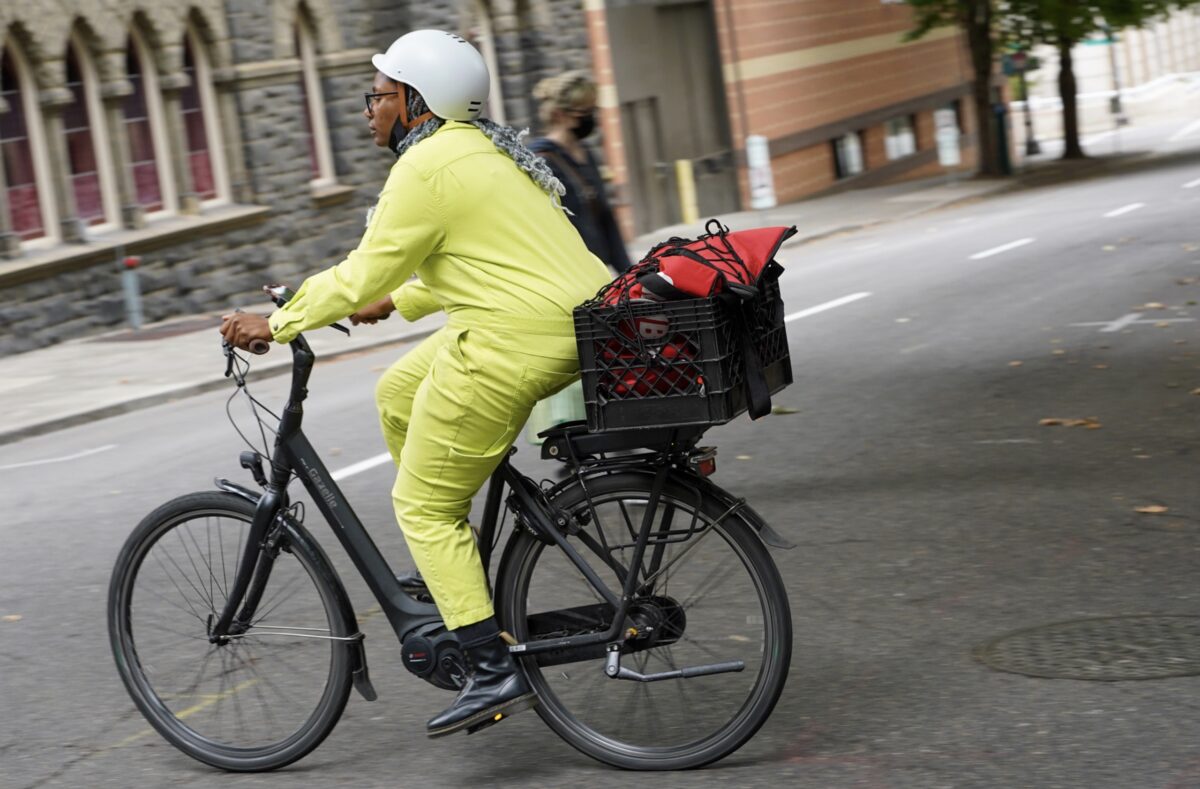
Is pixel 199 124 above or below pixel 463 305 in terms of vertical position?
above

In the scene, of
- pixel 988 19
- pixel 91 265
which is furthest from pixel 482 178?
pixel 988 19

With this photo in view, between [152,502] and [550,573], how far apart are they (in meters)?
5.32

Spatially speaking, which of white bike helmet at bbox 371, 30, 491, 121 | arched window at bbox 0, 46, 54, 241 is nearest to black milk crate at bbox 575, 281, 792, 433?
white bike helmet at bbox 371, 30, 491, 121

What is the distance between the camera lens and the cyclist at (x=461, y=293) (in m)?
4.26

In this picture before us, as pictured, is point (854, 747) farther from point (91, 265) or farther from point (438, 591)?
point (91, 265)

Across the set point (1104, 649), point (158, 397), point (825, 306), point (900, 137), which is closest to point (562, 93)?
point (1104, 649)

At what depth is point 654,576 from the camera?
4.47 meters

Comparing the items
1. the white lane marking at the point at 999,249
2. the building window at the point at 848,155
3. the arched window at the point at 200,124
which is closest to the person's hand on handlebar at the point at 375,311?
the white lane marking at the point at 999,249

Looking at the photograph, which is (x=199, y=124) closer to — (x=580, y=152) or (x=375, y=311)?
(x=580, y=152)

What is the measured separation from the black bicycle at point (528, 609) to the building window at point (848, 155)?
3560cm

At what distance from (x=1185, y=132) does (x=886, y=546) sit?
44764mm

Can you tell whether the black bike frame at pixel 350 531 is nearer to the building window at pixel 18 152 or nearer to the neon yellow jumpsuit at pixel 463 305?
the neon yellow jumpsuit at pixel 463 305

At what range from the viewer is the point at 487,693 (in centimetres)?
448

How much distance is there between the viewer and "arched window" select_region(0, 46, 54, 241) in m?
19.3
